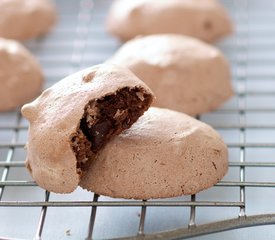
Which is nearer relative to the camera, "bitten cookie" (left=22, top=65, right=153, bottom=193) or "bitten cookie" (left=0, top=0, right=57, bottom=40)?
"bitten cookie" (left=22, top=65, right=153, bottom=193)

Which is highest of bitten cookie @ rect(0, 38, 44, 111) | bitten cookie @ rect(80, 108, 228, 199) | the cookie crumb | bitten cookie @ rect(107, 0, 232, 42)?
bitten cookie @ rect(107, 0, 232, 42)

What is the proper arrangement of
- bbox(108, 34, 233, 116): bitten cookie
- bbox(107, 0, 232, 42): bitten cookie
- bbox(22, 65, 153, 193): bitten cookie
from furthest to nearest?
1. bbox(107, 0, 232, 42): bitten cookie
2. bbox(108, 34, 233, 116): bitten cookie
3. bbox(22, 65, 153, 193): bitten cookie

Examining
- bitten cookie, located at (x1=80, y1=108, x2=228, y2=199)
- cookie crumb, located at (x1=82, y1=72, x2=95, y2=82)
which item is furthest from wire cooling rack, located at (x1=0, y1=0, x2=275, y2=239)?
cookie crumb, located at (x1=82, y1=72, x2=95, y2=82)

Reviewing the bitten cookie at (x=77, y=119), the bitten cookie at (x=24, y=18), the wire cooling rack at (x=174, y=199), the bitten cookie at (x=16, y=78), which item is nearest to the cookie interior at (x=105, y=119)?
the bitten cookie at (x=77, y=119)

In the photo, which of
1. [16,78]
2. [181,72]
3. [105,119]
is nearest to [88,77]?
[105,119]

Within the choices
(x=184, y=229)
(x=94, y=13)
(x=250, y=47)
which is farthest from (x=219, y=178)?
(x=94, y=13)

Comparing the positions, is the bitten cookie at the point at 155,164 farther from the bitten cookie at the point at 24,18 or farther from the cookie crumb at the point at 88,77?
the bitten cookie at the point at 24,18

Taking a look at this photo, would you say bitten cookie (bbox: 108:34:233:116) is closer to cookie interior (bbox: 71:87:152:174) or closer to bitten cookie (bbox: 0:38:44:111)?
bitten cookie (bbox: 0:38:44:111)
